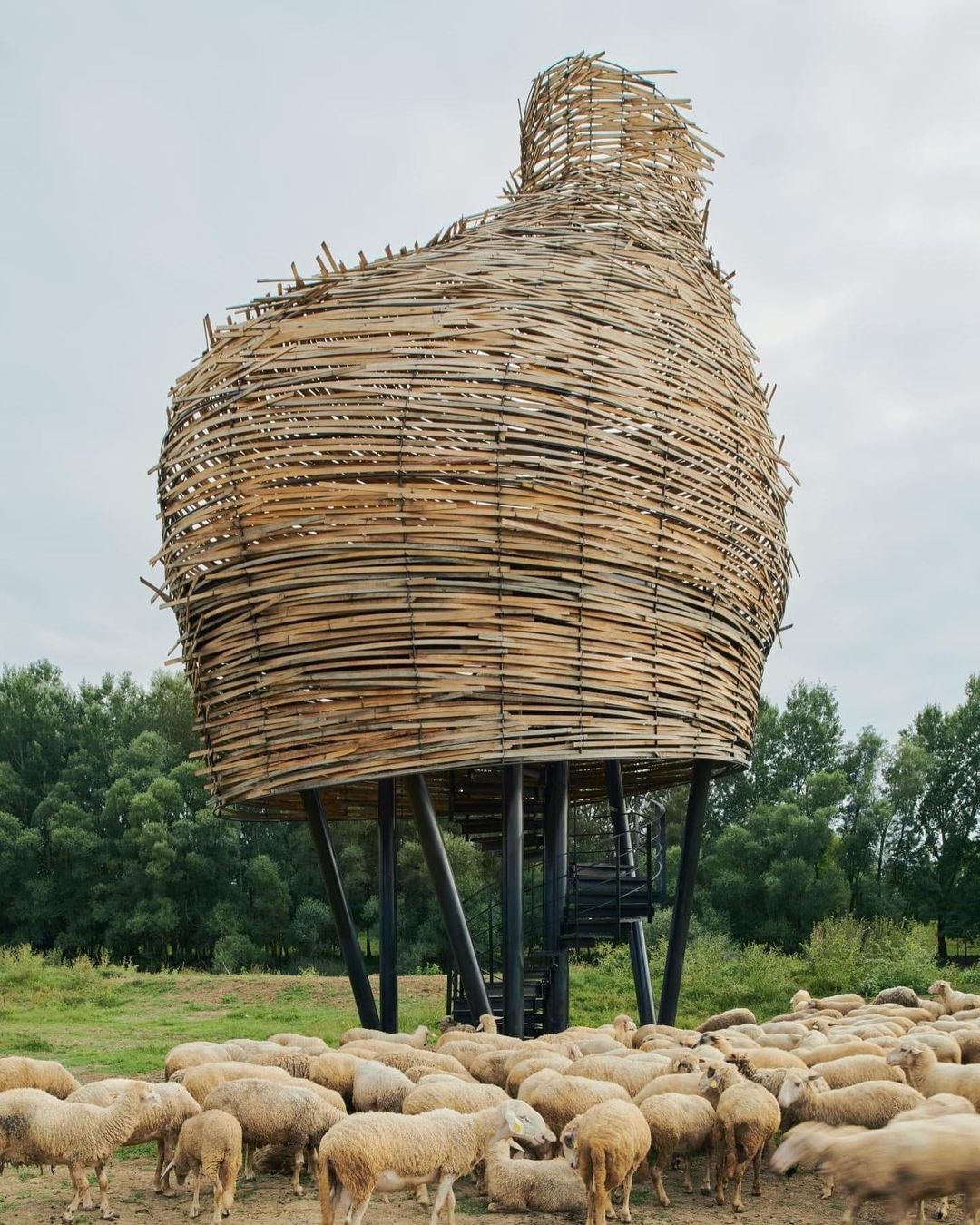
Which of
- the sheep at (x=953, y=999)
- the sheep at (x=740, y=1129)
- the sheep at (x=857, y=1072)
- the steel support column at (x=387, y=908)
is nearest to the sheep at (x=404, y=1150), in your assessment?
the sheep at (x=740, y=1129)

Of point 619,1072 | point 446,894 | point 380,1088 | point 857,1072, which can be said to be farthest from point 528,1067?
point 446,894

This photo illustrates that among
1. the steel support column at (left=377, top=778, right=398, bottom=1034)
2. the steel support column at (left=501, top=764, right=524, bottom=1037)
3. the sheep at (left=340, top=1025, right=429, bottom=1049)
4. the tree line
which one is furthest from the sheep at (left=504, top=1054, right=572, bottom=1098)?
the tree line

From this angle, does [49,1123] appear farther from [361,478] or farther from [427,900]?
[427,900]

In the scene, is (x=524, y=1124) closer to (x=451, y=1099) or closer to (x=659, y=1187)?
(x=451, y=1099)

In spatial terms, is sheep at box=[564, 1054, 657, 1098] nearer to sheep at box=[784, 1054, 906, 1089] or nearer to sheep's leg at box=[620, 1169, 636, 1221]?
sheep at box=[784, 1054, 906, 1089]

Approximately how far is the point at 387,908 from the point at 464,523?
608 cm

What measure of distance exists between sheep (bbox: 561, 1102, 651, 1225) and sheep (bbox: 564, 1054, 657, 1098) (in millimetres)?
1996

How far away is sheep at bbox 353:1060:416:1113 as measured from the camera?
32.9 feet

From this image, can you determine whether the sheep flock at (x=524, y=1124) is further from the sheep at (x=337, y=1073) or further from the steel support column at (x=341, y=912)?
the steel support column at (x=341, y=912)

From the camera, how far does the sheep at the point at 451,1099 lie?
9.28 meters

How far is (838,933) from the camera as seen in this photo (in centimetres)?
2742

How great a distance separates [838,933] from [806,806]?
2117 centimetres

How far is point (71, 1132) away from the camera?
884cm

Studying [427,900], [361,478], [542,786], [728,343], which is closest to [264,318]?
[361,478]
